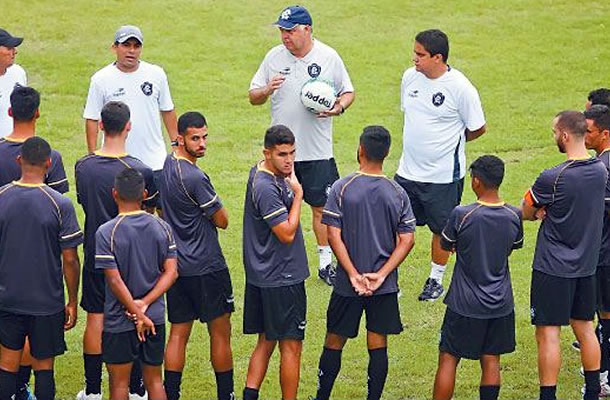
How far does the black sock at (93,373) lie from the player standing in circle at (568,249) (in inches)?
139

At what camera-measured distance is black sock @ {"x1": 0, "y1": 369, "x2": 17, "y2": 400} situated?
912 centimetres

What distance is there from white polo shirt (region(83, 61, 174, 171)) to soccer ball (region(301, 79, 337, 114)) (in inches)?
57.6

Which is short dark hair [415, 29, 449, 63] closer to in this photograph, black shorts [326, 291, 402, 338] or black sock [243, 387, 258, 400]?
Answer: black shorts [326, 291, 402, 338]

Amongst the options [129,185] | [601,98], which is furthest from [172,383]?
[601,98]

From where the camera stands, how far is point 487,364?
9.38m

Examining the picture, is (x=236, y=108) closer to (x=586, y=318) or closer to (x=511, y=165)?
(x=511, y=165)

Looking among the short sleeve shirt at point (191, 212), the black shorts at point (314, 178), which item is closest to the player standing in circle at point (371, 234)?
the short sleeve shirt at point (191, 212)

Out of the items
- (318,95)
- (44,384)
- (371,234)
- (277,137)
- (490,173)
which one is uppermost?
(318,95)

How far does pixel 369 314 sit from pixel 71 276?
2.34 meters

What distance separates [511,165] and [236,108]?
456cm

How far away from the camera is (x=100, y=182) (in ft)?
31.1

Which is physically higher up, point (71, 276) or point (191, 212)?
point (191, 212)

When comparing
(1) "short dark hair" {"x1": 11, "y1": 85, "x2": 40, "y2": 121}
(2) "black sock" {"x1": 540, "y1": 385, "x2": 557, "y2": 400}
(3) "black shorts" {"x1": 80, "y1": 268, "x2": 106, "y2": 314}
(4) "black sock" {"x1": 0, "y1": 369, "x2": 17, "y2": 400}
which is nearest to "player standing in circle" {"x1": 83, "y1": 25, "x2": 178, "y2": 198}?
(1) "short dark hair" {"x1": 11, "y1": 85, "x2": 40, "y2": 121}

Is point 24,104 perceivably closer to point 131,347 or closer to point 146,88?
point 146,88
